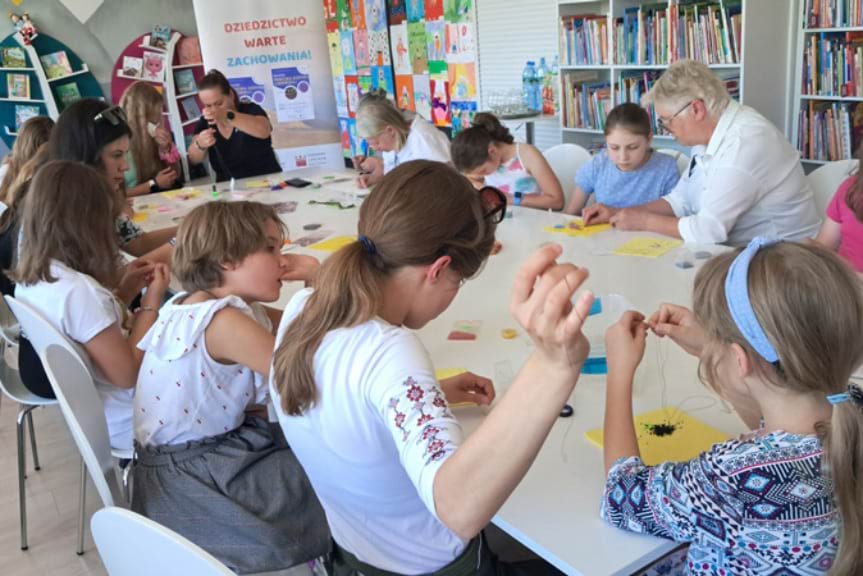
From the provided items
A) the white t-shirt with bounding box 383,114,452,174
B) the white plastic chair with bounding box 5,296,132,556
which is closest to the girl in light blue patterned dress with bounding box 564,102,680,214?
the white t-shirt with bounding box 383,114,452,174

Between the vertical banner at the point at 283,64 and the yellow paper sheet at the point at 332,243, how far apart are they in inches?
121

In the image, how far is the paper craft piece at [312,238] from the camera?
2955mm

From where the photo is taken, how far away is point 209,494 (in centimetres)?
164

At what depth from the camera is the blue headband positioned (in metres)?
1.05

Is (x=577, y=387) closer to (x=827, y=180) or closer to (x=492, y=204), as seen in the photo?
(x=492, y=204)

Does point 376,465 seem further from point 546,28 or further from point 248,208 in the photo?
point 546,28

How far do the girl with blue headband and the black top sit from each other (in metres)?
3.94

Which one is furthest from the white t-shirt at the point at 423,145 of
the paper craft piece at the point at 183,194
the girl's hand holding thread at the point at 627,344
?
the girl's hand holding thread at the point at 627,344

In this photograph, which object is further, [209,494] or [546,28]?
[546,28]

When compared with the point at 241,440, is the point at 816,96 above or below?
above

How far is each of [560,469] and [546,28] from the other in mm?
4268

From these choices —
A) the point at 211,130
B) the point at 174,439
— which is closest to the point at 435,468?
the point at 174,439

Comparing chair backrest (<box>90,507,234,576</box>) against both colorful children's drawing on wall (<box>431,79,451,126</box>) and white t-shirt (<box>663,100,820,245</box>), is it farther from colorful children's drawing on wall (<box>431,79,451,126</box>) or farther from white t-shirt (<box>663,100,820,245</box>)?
colorful children's drawing on wall (<box>431,79,451,126</box>)

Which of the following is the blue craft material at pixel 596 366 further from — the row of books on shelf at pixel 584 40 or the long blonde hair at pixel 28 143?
the row of books on shelf at pixel 584 40
